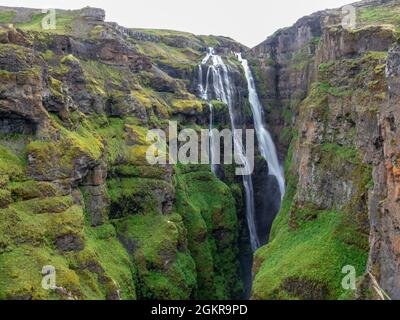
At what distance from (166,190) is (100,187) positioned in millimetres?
8849

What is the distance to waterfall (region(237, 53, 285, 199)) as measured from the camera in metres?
84.1

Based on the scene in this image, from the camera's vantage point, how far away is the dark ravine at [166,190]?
1355 inches

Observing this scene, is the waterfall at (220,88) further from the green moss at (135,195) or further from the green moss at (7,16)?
the green moss at (7,16)

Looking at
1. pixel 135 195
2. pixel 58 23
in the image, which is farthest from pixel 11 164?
pixel 58 23

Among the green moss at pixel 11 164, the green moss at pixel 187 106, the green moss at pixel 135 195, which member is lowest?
the green moss at pixel 135 195

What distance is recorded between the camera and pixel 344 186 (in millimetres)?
41281

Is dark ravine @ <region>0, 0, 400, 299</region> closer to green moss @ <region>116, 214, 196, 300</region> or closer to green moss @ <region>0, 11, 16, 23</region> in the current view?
green moss @ <region>116, 214, 196, 300</region>

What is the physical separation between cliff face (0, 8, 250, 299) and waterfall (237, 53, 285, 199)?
1106 cm

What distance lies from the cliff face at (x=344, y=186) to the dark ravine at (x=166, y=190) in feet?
0.41

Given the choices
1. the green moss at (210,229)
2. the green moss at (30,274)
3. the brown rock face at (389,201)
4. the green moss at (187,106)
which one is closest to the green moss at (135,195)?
the green moss at (210,229)

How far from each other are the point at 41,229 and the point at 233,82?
6020 centimetres

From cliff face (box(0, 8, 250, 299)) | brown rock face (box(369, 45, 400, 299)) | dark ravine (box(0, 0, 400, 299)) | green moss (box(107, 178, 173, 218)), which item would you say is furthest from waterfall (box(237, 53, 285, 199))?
brown rock face (box(369, 45, 400, 299))

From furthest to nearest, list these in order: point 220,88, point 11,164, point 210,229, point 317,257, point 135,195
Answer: point 220,88 < point 210,229 < point 135,195 < point 11,164 < point 317,257

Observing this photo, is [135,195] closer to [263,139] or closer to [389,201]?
[389,201]
